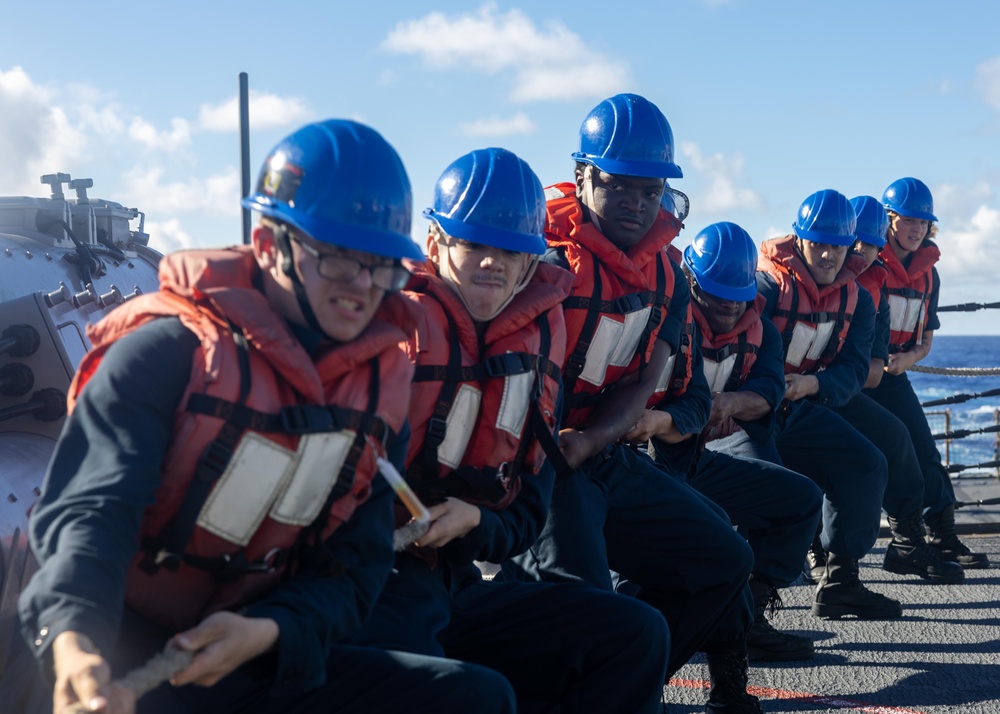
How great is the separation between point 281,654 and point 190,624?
0.28 metres

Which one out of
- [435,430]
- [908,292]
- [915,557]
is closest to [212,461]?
[435,430]

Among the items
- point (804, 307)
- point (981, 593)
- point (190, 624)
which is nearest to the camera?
point (190, 624)

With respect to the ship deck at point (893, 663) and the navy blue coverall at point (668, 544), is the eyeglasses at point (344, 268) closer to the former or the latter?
the navy blue coverall at point (668, 544)

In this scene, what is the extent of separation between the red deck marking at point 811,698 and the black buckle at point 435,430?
253 cm

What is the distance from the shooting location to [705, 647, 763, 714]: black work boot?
4910 mm

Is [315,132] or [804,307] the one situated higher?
[315,132]

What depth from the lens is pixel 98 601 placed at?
233 cm

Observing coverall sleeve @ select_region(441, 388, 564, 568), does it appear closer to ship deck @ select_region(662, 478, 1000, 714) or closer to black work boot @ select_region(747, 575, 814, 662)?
ship deck @ select_region(662, 478, 1000, 714)

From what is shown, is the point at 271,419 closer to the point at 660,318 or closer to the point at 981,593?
the point at 660,318

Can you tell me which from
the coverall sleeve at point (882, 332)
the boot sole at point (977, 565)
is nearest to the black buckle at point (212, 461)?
the coverall sleeve at point (882, 332)

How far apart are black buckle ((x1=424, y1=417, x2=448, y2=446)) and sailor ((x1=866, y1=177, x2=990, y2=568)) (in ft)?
17.8

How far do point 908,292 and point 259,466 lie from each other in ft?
22.2

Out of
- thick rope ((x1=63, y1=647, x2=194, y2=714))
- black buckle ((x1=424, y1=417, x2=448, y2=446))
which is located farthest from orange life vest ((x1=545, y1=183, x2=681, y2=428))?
thick rope ((x1=63, y1=647, x2=194, y2=714))

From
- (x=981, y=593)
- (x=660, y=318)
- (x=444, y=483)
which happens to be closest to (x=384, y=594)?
(x=444, y=483)
